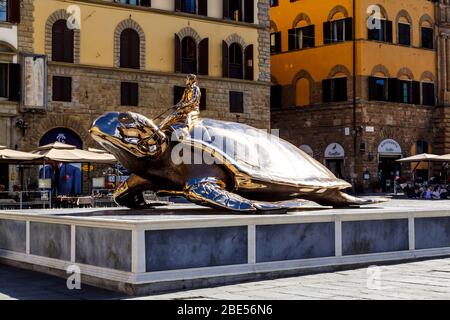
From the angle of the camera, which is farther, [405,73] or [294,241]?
[405,73]

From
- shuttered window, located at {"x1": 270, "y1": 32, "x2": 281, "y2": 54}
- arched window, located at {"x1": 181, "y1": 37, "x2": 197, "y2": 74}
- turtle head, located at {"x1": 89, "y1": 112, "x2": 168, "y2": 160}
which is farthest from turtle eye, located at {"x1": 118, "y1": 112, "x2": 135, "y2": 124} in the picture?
shuttered window, located at {"x1": 270, "y1": 32, "x2": 281, "y2": 54}

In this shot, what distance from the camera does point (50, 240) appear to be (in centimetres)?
956

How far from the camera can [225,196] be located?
973 centimetres

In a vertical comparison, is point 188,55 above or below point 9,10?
below

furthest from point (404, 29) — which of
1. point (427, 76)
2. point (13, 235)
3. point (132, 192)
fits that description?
point (13, 235)

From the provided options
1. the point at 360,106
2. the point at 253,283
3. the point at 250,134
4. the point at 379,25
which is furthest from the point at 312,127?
the point at 253,283

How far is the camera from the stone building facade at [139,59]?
95.7 ft

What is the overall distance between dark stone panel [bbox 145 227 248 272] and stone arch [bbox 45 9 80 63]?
22.1 m

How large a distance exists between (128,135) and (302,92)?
101ft

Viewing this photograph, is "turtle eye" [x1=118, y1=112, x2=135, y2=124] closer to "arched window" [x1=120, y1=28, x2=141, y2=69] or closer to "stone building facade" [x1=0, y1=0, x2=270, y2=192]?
"stone building facade" [x1=0, y1=0, x2=270, y2=192]

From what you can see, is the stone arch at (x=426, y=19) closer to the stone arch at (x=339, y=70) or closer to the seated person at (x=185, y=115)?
the stone arch at (x=339, y=70)

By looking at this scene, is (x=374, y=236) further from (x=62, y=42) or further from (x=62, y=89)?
(x=62, y=42)

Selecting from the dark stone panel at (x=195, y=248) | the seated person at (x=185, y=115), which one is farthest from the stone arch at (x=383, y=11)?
the dark stone panel at (x=195, y=248)

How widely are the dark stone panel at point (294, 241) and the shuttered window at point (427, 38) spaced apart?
3306 cm
